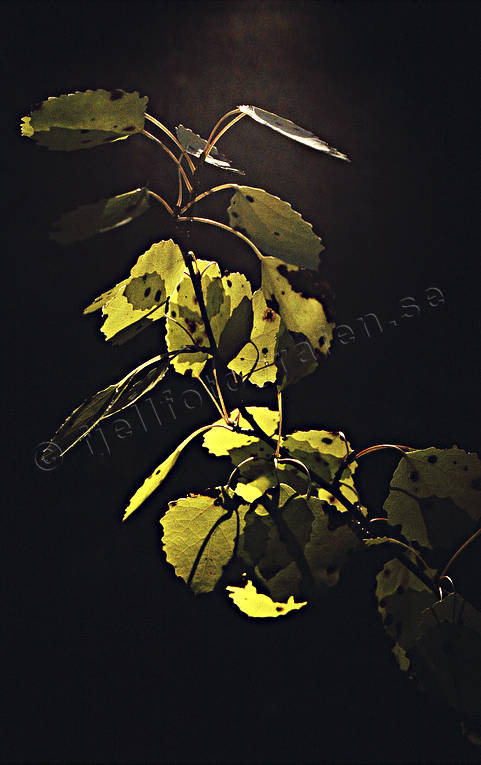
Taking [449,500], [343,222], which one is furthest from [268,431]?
[343,222]

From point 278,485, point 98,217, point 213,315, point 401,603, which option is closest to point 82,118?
point 98,217

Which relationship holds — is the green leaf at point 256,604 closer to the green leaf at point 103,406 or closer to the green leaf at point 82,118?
A: the green leaf at point 103,406

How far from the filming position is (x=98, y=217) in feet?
1.27

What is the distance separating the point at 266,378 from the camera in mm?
500

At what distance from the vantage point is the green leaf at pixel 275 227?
0.41 m

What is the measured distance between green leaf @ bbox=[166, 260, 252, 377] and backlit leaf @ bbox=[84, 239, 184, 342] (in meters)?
0.04

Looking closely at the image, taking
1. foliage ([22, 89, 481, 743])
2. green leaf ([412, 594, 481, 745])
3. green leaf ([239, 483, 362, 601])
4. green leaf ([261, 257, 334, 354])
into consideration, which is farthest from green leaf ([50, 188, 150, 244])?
green leaf ([412, 594, 481, 745])

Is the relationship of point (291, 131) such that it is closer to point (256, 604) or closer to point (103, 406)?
point (103, 406)

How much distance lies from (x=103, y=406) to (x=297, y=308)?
5.8 inches

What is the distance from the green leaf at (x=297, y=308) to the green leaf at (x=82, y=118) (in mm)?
135

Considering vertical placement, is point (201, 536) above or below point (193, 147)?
below

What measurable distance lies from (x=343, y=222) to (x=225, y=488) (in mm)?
565

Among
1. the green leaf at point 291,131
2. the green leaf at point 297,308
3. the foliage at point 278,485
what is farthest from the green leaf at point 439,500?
the green leaf at point 291,131

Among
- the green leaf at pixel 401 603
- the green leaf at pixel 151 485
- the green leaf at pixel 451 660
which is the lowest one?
the green leaf at pixel 451 660
